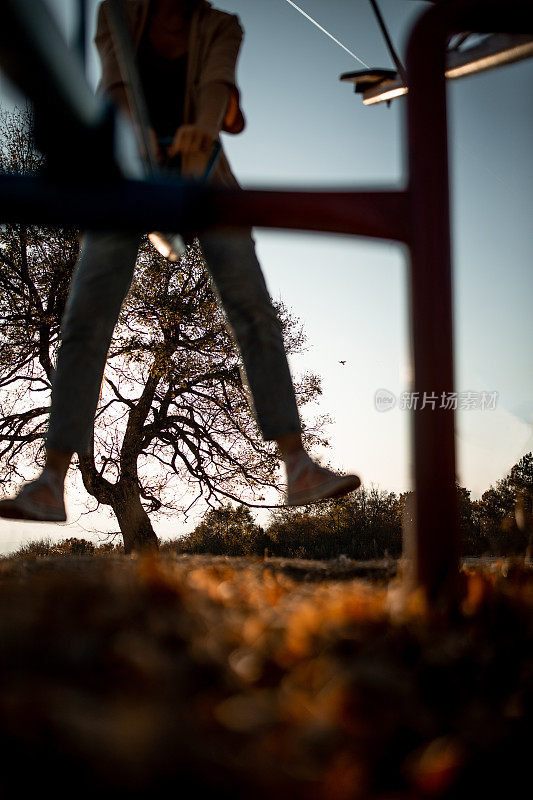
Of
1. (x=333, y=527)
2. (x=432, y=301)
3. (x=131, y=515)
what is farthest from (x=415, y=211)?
(x=333, y=527)

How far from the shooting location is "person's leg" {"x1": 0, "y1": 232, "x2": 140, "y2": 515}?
7.48 ft

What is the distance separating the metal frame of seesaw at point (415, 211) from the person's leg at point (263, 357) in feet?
2.66

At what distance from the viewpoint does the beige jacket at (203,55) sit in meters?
2.58

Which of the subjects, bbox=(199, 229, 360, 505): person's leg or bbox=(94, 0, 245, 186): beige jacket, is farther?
bbox=(94, 0, 245, 186): beige jacket

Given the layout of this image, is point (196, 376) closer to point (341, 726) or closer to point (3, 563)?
point (3, 563)

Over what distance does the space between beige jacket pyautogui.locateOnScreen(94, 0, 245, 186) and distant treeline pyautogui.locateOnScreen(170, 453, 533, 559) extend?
10.1m

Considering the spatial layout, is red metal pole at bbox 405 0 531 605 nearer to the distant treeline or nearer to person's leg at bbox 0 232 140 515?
person's leg at bbox 0 232 140 515

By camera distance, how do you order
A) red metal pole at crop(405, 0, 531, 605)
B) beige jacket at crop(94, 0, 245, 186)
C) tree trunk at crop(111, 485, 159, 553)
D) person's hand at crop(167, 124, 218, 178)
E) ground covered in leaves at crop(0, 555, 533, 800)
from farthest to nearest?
tree trunk at crop(111, 485, 159, 553), beige jacket at crop(94, 0, 245, 186), person's hand at crop(167, 124, 218, 178), red metal pole at crop(405, 0, 531, 605), ground covered in leaves at crop(0, 555, 533, 800)

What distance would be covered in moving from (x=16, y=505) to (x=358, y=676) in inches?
64.1

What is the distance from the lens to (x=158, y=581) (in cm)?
125

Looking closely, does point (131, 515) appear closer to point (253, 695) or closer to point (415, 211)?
point (415, 211)

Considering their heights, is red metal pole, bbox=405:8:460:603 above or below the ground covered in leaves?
above

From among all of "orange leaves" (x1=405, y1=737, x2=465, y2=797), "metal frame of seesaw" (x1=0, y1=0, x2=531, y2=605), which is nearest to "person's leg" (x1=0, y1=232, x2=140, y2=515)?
"metal frame of seesaw" (x1=0, y1=0, x2=531, y2=605)

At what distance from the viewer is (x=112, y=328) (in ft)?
7.82
